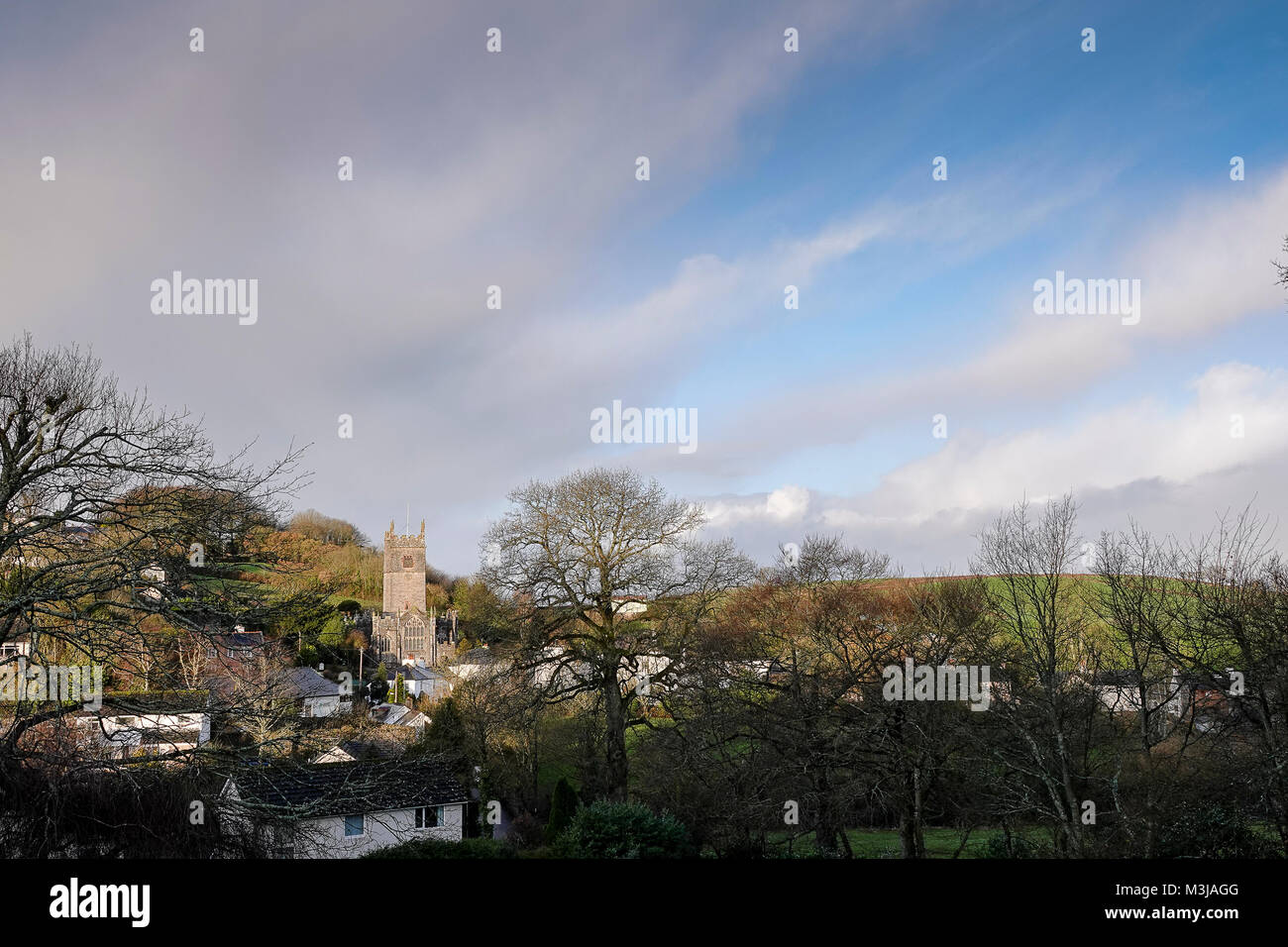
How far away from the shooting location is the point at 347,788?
10414mm

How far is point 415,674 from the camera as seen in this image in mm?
68312

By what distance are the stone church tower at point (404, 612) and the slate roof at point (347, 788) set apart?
4688cm

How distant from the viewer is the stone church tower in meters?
80.1

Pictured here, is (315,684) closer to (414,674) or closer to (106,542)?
(414,674)

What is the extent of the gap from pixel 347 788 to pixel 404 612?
254 ft

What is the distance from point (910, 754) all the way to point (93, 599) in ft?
60.0

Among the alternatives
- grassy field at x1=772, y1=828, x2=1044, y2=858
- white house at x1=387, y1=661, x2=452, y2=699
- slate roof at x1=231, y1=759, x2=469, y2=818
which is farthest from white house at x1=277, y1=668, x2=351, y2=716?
grassy field at x1=772, y1=828, x2=1044, y2=858

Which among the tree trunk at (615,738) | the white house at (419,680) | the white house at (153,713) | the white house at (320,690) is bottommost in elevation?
the white house at (419,680)

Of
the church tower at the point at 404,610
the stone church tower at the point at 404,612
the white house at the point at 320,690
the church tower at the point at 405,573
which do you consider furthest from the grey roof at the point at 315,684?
the church tower at the point at 405,573

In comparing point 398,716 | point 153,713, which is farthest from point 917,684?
point 398,716

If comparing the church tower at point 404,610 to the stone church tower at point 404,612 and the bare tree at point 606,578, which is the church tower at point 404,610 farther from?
the bare tree at point 606,578

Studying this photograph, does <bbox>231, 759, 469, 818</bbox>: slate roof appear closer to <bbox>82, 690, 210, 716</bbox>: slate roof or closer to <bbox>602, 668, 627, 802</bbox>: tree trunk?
A: <bbox>82, 690, 210, 716</bbox>: slate roof

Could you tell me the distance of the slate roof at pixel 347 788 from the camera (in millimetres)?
10656
